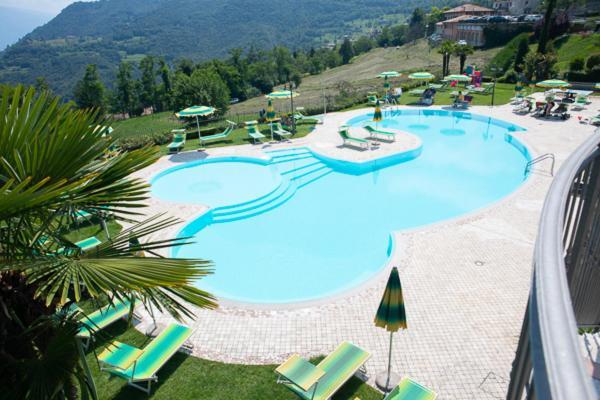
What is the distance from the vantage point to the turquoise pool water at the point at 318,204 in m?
11.4

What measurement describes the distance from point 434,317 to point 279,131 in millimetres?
15343

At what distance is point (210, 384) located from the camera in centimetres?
687

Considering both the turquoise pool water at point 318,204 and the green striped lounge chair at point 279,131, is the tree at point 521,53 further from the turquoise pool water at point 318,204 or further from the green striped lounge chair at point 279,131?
the green striped lounge chair at point 279,131

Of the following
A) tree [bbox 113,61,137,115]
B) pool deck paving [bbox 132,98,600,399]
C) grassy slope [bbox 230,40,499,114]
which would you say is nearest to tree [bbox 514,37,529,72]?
grassy slope [bbox 230,40,499,114]

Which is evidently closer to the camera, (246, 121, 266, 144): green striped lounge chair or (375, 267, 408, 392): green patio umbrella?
(375, 267, 408, 392): green patio umbrella

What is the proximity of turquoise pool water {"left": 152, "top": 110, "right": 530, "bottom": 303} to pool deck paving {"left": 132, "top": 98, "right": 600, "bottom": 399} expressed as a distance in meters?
1.10

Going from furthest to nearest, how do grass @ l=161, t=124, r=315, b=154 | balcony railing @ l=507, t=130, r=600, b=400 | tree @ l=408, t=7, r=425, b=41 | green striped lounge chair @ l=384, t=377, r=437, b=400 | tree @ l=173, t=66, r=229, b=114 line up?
tree @ l=408, t=7, r=425, b=41 → tree @ l=173, t=66, r=229, b=114 → grass @ l=161, t=124, r=315, b=154 → green striped lounge chair @ l=384, t=377, r=437, b=400 → balcony railing @ l=507, t=130, r=600, b=400

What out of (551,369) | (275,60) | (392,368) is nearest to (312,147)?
(392,368)

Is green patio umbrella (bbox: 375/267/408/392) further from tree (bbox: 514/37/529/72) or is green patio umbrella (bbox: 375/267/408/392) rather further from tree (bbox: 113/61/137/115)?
tree (bbox: 113/61/137/115)

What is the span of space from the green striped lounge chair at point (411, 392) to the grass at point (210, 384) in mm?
443

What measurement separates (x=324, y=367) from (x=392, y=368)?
49.2 inches

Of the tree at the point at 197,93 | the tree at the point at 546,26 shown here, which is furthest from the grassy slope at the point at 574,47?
the tree at the point at 197,93

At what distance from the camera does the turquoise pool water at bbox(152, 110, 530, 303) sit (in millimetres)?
11445

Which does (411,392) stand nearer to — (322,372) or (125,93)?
(322,372)
